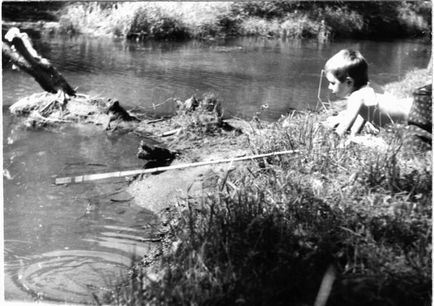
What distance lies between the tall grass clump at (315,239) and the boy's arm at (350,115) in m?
0.40

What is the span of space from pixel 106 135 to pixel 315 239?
361 cm

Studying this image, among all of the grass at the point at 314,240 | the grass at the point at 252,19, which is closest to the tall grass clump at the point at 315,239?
the grass at the point at 314,240

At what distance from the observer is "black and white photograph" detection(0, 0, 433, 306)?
9.50 ft

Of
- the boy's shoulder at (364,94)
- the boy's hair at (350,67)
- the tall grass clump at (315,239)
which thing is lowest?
the tall grass clump at (315,239)

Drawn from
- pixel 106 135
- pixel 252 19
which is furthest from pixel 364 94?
pixel 106 135

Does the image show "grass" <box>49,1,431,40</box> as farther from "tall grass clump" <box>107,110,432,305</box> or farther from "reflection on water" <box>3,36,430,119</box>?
"tall grass clump" <box>107,110,432,305</box>

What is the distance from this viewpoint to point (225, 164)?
4777mm

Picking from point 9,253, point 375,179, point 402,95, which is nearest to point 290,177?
point 375,179

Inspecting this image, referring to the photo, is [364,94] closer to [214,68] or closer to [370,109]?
[370,109]

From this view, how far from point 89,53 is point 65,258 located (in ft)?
20.5

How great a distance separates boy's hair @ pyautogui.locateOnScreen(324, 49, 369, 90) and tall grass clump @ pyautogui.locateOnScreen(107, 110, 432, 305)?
60 cm

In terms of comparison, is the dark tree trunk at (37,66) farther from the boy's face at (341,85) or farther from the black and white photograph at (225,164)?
the boy's face at (341,85)

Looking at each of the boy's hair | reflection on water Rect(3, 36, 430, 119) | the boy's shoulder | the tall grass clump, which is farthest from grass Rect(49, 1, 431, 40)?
the tall grass clump

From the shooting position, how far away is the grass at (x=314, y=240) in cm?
274
